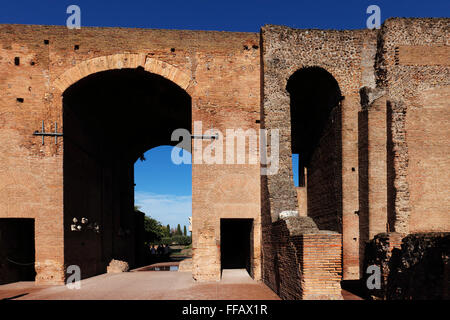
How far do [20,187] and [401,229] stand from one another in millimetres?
11284

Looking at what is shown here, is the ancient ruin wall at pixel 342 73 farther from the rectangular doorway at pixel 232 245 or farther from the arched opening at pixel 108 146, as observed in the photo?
the rectangular doorway at pixel 232 245

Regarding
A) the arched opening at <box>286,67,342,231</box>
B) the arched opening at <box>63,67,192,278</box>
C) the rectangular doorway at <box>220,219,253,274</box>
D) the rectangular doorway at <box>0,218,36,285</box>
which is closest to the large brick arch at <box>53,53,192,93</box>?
the arched opening at <box>63,67,192,278</box>

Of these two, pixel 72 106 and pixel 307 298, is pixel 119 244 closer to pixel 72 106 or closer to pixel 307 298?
pixel 72 106

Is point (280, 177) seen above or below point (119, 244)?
above

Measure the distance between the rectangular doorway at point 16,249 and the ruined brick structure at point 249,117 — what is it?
0.31 feet

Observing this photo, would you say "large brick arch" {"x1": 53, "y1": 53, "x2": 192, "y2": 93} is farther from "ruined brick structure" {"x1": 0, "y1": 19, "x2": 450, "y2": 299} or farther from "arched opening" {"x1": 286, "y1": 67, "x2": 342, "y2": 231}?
"arched opening" {"x1": 286, "y1": 67, "x2": 342, "y2": 231}

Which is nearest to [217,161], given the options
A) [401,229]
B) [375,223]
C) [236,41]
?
[236,41]

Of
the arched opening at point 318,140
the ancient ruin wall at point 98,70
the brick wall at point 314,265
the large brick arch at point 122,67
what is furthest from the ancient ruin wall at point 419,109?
the large brick arch at point 122,67

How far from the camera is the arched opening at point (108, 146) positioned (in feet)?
34.7

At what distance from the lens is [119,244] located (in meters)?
14.6

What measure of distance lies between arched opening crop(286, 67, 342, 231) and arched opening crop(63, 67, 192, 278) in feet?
14.6

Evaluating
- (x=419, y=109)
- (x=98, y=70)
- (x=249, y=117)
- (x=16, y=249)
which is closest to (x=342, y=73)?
Result: (x=419, y=109)

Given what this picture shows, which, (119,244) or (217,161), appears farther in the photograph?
(119,244)

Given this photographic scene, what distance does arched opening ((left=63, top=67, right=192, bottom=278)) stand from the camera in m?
10.6
